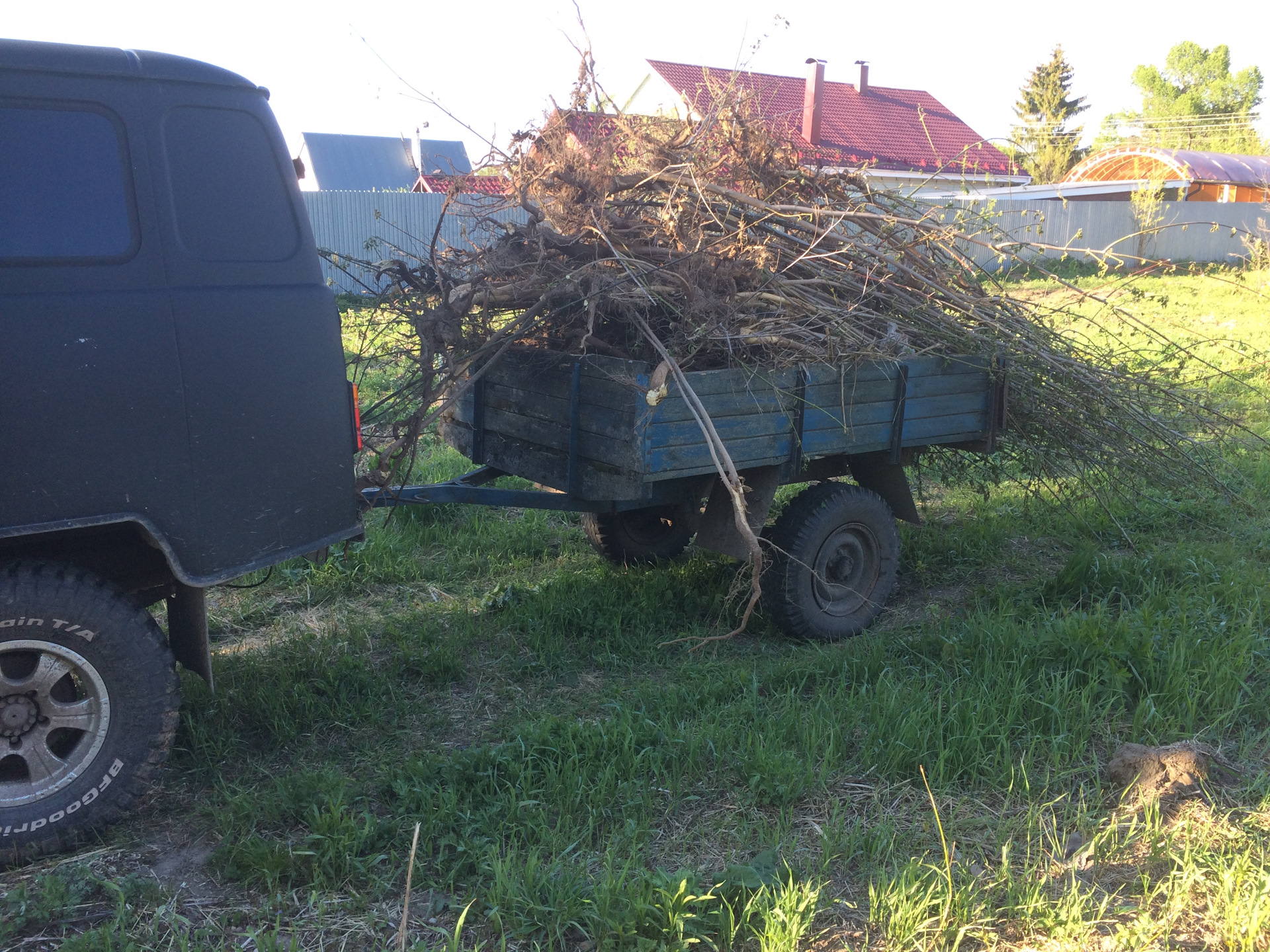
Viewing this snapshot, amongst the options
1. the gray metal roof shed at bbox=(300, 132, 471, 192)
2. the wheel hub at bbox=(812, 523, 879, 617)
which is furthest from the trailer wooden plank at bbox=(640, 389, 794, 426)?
the gray metal roof shed at bbox=(300, 132, 471, 192)

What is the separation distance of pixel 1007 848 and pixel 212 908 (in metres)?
2.39

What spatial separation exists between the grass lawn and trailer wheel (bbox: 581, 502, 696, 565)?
26cm

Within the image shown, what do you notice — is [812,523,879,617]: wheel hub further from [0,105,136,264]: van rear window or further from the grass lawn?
[0,105,136,264]: van rear window

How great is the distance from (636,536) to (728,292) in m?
1.81

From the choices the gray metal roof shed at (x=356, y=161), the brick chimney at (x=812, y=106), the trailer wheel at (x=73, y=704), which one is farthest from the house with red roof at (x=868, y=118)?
the trailer wheel at (x=73, y=704)

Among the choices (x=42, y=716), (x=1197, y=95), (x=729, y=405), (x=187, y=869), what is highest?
(x=1197, y=95)

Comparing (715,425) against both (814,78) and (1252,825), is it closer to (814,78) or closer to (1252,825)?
(1252,825)

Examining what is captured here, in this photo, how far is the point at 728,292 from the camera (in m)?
4.66

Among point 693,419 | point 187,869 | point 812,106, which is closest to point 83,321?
point 187,869

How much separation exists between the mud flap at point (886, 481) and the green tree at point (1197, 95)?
71.6m

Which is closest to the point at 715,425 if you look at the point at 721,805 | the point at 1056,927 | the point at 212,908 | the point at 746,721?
the point at 746,721

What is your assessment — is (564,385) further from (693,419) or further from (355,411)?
(355,411)

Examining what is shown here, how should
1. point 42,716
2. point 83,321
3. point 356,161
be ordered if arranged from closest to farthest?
1. point 83,321
2. point 42,716
3. point 356,161

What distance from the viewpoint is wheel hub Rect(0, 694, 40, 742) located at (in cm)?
302
